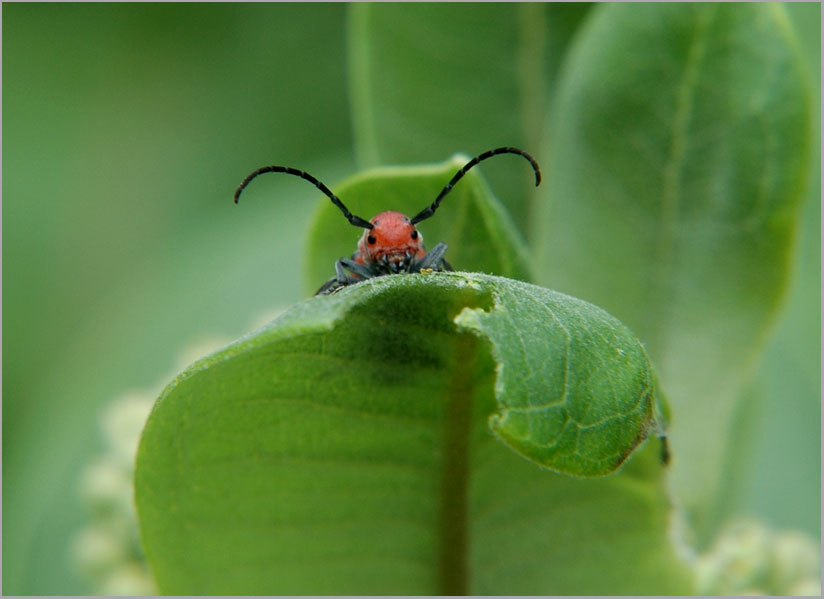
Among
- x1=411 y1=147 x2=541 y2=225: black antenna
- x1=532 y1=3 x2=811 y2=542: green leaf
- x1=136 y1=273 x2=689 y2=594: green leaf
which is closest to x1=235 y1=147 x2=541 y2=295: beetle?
x1=411 y1=147 x2=541 y2=225: black antenna

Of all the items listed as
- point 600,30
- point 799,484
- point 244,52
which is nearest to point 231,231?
point 244,52

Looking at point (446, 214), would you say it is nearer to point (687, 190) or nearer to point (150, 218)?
point (687, 190)

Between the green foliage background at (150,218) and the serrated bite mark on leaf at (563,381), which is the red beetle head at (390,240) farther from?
the green foliage background at (150,218)

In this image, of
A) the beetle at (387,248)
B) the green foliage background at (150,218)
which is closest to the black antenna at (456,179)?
the beetle at (387,248)

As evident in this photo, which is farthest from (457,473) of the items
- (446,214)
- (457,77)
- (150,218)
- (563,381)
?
(150,218)

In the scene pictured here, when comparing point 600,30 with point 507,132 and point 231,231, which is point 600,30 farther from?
point 231,231
